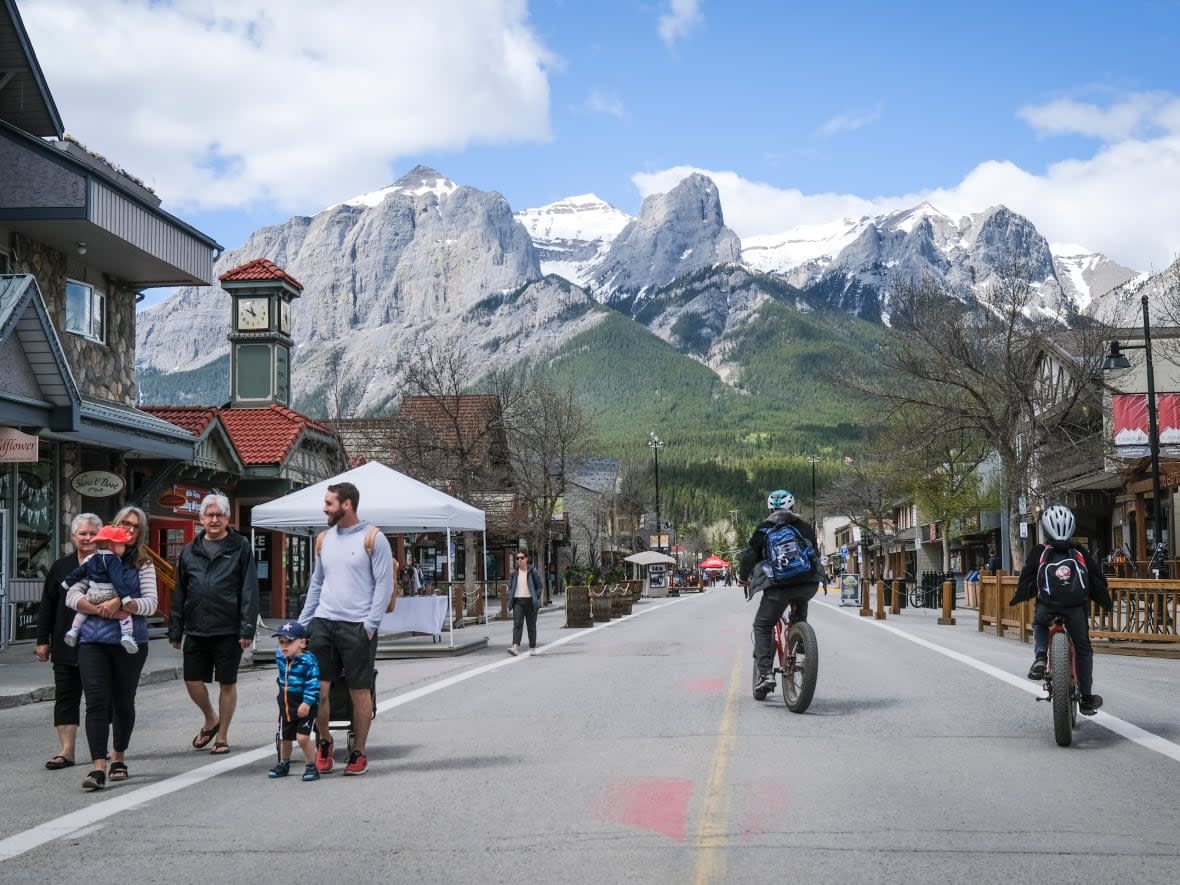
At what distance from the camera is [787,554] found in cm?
1151

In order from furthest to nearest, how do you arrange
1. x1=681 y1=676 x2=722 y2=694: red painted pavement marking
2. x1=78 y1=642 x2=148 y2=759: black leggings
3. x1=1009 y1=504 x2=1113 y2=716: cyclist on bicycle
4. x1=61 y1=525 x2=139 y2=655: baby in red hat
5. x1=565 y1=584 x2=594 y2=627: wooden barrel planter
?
x1=565 y1=584 x2=594 y2=627: wooden barrel planter, x1=681 y1=676 x2=722 y2=694: red painted pavement marking, x1=1009 y1=504 x2=1113 y2=716: cyclist on bicycle, x1=61 y1=525 x2=139 y2=655: baby in red hat, x1=78 y1=642 x2=148 y2=759: black leggings

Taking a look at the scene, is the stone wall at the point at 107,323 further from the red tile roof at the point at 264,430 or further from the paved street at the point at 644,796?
the paved street at the point at 644,796

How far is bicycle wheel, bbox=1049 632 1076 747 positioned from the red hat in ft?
21.2

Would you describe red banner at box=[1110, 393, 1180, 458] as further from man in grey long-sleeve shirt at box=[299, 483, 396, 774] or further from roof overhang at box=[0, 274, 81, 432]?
man in grey long-sleeve shirt at box=[299, 483, 396, 774]

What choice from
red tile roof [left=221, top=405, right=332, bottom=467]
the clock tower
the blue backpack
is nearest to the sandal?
the blue backpack

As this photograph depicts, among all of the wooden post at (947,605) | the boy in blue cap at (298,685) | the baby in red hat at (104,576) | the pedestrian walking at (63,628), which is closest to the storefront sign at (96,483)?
the pedestrian walking at (63,628)

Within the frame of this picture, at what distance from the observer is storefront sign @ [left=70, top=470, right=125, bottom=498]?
75.8ft

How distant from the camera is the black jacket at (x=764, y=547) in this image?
11539 mm

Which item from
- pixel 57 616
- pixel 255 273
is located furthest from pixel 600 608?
pixel 57 616

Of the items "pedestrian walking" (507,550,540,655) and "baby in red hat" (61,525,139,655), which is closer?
"baby in red hat" (61,525,139,655)

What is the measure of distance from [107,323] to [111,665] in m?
18.5

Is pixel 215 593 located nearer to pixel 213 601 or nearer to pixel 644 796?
pixel 213 601

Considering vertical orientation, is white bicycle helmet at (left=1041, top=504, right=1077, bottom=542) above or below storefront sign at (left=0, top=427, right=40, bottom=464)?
below

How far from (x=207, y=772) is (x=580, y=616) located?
22.3 metres
